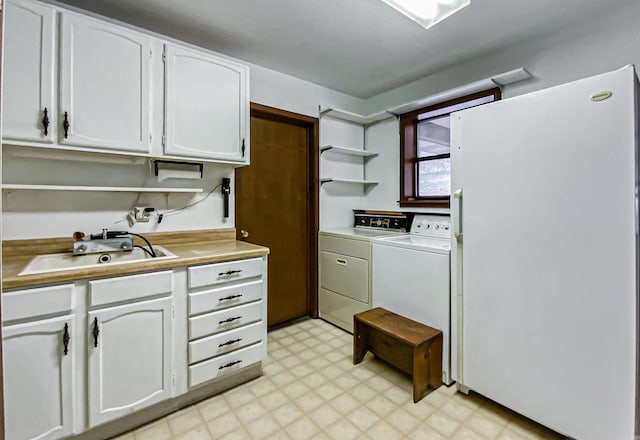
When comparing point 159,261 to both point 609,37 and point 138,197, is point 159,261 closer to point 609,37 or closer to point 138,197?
point 138,197

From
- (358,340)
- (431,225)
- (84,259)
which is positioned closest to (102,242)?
(84,259)

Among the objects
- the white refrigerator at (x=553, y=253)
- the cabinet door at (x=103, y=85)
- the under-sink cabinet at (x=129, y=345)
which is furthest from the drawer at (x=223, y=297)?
the white refrigerator at (x=553, y=253)

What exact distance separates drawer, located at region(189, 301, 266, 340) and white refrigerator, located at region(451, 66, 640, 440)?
1.30m

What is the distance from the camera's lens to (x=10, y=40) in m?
1.57

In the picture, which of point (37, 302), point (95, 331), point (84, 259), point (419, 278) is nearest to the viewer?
point (37, 302)

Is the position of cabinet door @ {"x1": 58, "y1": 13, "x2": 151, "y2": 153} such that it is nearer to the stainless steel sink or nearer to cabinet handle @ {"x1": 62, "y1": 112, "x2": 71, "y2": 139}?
cabinet handle @ {"x1": 62, "y1": 112, "x2": 71, "y2": 139}

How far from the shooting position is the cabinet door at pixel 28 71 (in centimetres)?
157

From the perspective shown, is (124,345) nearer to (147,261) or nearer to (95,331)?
(95,331)

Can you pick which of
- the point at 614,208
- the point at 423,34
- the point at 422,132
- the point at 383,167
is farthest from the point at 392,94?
the point at 614,208

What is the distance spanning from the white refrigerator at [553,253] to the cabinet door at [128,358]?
5.73 ft

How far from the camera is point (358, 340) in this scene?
236 cm

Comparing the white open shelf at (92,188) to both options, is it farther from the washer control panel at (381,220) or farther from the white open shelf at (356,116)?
the washer control panel at (381,220)

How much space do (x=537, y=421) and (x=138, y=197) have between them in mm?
2714

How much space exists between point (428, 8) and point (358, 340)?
2.18 metres
